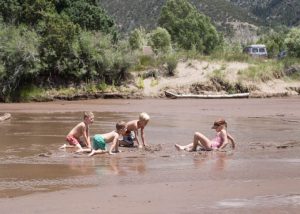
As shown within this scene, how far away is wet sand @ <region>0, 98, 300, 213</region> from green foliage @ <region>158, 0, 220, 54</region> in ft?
208

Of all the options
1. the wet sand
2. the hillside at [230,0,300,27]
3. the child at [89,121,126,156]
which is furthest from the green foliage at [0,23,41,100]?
the hillside at [230,0,300,27]

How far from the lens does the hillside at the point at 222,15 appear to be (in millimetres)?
113188

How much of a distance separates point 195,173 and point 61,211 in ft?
12.2

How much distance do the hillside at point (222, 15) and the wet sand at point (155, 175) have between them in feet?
306

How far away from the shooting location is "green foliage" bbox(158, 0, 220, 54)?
84.0 m

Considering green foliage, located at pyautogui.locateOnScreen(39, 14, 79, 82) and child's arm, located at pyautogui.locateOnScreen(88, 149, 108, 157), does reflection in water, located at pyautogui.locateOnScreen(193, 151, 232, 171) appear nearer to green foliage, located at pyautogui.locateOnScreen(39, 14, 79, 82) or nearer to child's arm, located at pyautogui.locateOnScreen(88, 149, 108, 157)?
child's arm, located at pyautogui.locateOnScreen(88, 149, 108, 157)

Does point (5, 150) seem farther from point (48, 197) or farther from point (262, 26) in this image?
point (262, 26)

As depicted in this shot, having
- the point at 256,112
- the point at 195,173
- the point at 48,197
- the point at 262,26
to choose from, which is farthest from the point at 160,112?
the point at 262,26

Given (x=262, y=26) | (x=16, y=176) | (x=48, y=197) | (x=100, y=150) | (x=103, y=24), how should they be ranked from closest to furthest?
(x=48, y=197)
(x=16, y=176)
(x=100, y=150)
(x=103, y=24)
(x=262, y=26)

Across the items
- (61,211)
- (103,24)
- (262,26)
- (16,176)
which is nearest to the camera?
(61,211)

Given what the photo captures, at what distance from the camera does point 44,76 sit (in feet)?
131

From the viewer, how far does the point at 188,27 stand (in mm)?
85125

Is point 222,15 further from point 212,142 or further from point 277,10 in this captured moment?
point 212,142

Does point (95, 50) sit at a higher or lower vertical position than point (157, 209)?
higher
